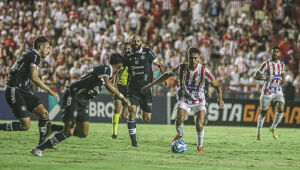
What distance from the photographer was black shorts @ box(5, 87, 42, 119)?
10773 mm

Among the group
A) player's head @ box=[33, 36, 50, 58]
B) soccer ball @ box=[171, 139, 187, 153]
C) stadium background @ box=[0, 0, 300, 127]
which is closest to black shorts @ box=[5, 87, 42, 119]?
A: player's head @ box=[33, 36, 50, 58]

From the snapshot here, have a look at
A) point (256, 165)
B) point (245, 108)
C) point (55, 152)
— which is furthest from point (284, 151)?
point (245, 108)

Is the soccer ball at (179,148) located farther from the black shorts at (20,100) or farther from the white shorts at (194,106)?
the black shorts at (20,100)

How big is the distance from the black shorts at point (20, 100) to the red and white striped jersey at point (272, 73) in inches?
296

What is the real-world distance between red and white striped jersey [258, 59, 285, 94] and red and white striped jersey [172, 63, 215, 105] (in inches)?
184

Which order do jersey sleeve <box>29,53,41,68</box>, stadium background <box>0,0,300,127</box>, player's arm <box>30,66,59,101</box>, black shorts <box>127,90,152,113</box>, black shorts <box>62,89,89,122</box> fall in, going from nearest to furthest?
1. black shorts <box>62,89,89,122</box>
2. player's arm <box>30,66,59,101</box>
3. jersey sleeve <box>29,53,41,68</box>
4. black shorts <box>127,90,152,113</box>
5. stadium background <box>0,0,300,127</box>

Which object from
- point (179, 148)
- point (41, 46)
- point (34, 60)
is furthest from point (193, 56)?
point (34, 60)

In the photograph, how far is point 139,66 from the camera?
43.7 ft

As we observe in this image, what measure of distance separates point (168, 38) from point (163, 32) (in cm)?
130

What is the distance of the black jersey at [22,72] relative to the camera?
34.4ft

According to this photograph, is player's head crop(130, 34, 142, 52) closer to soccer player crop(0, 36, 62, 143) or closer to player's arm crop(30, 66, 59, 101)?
soccer player crop(0, 36, 62, 143)

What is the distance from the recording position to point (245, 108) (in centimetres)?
2198

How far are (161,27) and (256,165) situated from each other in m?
17.2

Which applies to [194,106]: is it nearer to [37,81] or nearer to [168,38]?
[37,81]
